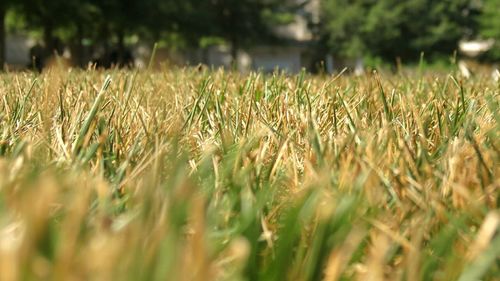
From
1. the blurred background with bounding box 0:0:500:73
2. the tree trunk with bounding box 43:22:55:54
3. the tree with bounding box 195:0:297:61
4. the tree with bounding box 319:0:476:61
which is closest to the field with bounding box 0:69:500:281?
the tree trunk with bounding box 43:22:55:54

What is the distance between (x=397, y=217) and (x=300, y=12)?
134 ft

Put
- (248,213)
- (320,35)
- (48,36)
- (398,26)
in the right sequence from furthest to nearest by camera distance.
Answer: (320,35), (398,26), (48,36), (248,213)

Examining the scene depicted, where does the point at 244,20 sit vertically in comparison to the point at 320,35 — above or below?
above

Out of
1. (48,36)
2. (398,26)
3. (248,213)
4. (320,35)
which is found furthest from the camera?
(320,35)

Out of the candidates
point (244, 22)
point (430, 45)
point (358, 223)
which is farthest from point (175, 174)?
point (430, 45)

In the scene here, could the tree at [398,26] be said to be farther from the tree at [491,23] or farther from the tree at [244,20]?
the tree at [244,20]

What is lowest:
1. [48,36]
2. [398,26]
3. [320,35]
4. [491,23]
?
[320,35]

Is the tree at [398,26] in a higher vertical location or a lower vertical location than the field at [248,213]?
lower

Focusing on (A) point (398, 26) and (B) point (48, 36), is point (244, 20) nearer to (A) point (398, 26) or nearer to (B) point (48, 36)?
(A) point (398, 26)

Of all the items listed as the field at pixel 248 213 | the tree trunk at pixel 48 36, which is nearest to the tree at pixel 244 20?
the tree trunk at pixel 48 36

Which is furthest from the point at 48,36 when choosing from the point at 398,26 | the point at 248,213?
the point at 248,213

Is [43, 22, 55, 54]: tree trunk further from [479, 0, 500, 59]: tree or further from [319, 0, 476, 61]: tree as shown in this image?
[479, 0, 500, 59]: tree

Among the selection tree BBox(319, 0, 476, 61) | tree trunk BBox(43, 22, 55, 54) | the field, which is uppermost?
the field

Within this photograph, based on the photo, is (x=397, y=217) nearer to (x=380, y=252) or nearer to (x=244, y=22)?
(x=380, y=252)
